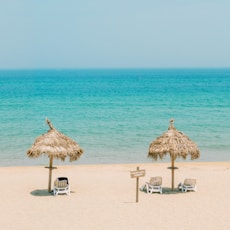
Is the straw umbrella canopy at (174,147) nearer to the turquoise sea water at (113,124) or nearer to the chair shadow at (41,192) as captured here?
the chair shadow at (41,192)

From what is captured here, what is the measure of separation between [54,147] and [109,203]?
2.92 m

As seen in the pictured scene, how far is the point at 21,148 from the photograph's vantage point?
28719 mm

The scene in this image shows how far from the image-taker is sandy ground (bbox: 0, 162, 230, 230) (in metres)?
13.8

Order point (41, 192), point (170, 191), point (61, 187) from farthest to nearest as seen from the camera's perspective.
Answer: point (170, 191) < point (41, 192) < point (61, 187)

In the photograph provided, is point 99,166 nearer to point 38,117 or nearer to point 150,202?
point 150,202

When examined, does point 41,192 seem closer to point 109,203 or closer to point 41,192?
point 41,192

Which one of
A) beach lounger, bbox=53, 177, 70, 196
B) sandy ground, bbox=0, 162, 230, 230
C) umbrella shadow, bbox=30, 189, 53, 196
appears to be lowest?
umbrella shadow, bbox=30, 189, 53, 196

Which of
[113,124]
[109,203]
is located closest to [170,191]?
[109,203]

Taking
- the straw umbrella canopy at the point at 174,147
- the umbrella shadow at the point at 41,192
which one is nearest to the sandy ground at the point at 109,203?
the umbrella shadow at the point at 41,192

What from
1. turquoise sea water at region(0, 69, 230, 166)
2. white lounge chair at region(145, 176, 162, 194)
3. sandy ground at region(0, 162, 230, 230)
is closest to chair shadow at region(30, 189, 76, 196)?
sandy ground at region(0, 162, 230, 230)

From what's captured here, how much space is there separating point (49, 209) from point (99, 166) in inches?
342

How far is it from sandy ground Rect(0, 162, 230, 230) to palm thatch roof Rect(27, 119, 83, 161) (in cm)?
154

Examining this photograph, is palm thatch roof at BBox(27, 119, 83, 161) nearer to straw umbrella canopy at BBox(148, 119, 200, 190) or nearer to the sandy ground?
the sandy ground

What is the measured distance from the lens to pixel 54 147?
17016mm
